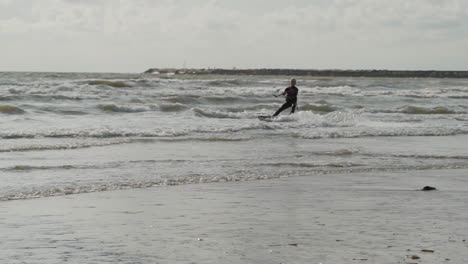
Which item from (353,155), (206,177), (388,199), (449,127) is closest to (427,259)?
(388,199)

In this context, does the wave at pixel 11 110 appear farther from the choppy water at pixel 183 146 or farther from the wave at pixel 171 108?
the wave at pixel 171 108

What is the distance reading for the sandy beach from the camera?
6.14 m

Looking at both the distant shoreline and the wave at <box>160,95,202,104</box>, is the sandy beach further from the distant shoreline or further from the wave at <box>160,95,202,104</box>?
the distant shoreline

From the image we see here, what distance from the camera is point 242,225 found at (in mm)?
7438

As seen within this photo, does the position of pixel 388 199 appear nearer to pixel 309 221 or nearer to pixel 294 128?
pixel 309 221

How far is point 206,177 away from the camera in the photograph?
11.6 m

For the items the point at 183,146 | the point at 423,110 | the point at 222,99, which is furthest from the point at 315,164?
the point at 222,99

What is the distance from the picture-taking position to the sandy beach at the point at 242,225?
6141mm

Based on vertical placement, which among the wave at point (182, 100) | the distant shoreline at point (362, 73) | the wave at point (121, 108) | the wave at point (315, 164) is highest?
the wave at point (315, 164)

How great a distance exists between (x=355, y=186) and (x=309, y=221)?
321 centimetres

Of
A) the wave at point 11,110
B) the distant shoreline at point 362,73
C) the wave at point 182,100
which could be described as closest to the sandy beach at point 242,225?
the wave at point 11,110

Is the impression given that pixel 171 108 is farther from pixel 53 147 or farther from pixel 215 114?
pixel 53 147

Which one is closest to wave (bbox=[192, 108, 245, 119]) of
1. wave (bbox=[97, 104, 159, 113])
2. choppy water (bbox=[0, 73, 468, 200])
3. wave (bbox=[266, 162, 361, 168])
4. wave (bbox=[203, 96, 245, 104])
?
choppy water (bbox=[0, 73, 468, 200])

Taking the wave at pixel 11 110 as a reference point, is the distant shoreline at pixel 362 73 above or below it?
below
